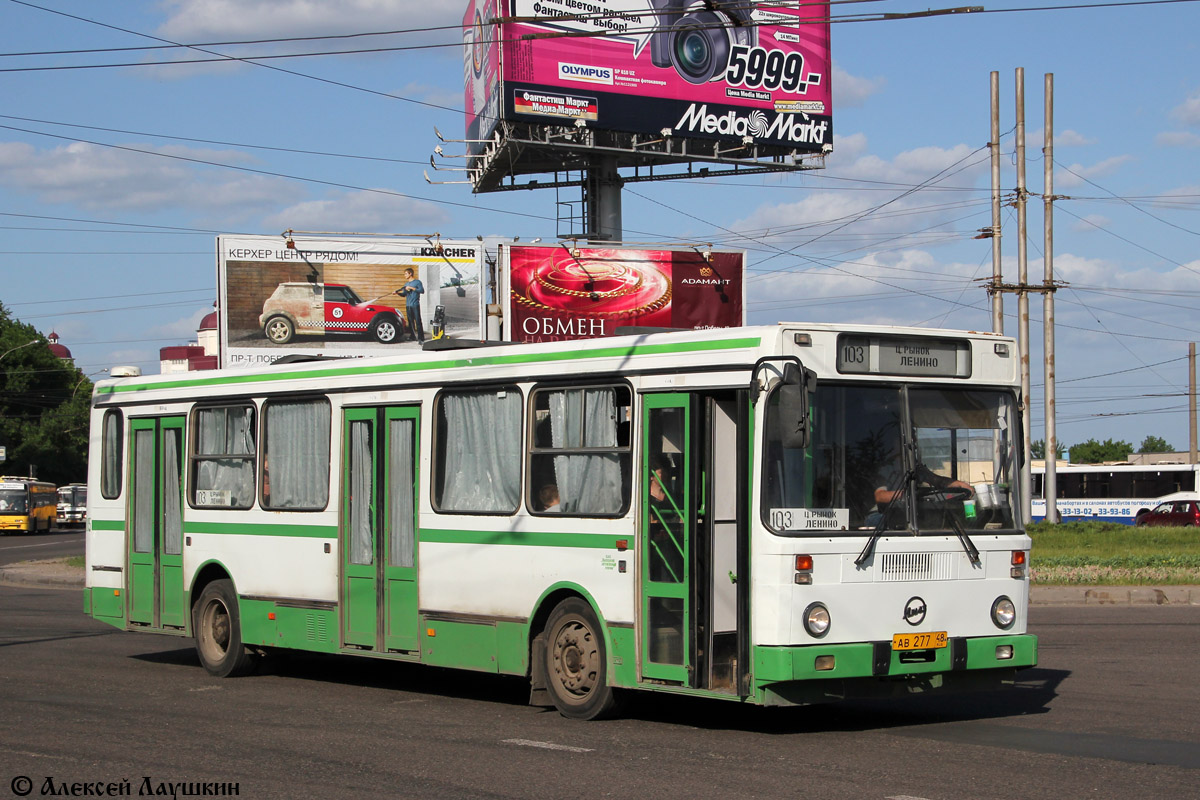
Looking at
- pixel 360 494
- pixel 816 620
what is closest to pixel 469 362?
pixel 360 494

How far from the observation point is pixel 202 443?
14445mm

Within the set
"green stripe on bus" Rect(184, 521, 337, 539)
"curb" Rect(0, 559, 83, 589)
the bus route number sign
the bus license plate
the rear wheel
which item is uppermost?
the rear wheel

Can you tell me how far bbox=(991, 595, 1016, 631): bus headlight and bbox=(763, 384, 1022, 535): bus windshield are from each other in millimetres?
526

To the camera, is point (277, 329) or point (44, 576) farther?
point (277, 329)

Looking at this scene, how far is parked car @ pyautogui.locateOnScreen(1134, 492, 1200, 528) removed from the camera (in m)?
53.9

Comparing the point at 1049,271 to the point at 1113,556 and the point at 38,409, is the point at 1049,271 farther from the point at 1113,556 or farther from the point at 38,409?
the point at 38,409

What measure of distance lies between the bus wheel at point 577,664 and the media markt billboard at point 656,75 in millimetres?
30497

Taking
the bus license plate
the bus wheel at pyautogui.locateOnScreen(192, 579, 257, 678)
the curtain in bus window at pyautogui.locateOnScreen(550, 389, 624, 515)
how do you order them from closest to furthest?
the bus license plate → the curtain in bus window at pyautogui.locateOnScreen(550, 389, 624, 515) → the bus wheel at pyautogui.locateOnScreen(192, 579, 257, 678)

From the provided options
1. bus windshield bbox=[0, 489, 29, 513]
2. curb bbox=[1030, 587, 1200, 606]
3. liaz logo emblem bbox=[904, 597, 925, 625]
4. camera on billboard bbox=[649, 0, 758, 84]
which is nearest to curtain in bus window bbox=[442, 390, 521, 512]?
liaz logo emblem bbox=[904, 597, 925, 625]

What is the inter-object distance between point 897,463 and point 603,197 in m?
37.7

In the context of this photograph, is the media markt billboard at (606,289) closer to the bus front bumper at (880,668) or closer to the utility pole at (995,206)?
the utility pole at (995,206)

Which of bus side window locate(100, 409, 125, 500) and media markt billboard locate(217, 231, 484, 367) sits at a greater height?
media markt billboard locate(217, 231, 484, 367)

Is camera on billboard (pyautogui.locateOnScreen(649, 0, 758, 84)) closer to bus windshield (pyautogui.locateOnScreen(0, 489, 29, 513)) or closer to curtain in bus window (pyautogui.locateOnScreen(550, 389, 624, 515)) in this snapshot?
curtain in bus window (pyautogui.locateOnScreen(550, 389, 624, 515))

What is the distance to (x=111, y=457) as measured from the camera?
15.7 m
